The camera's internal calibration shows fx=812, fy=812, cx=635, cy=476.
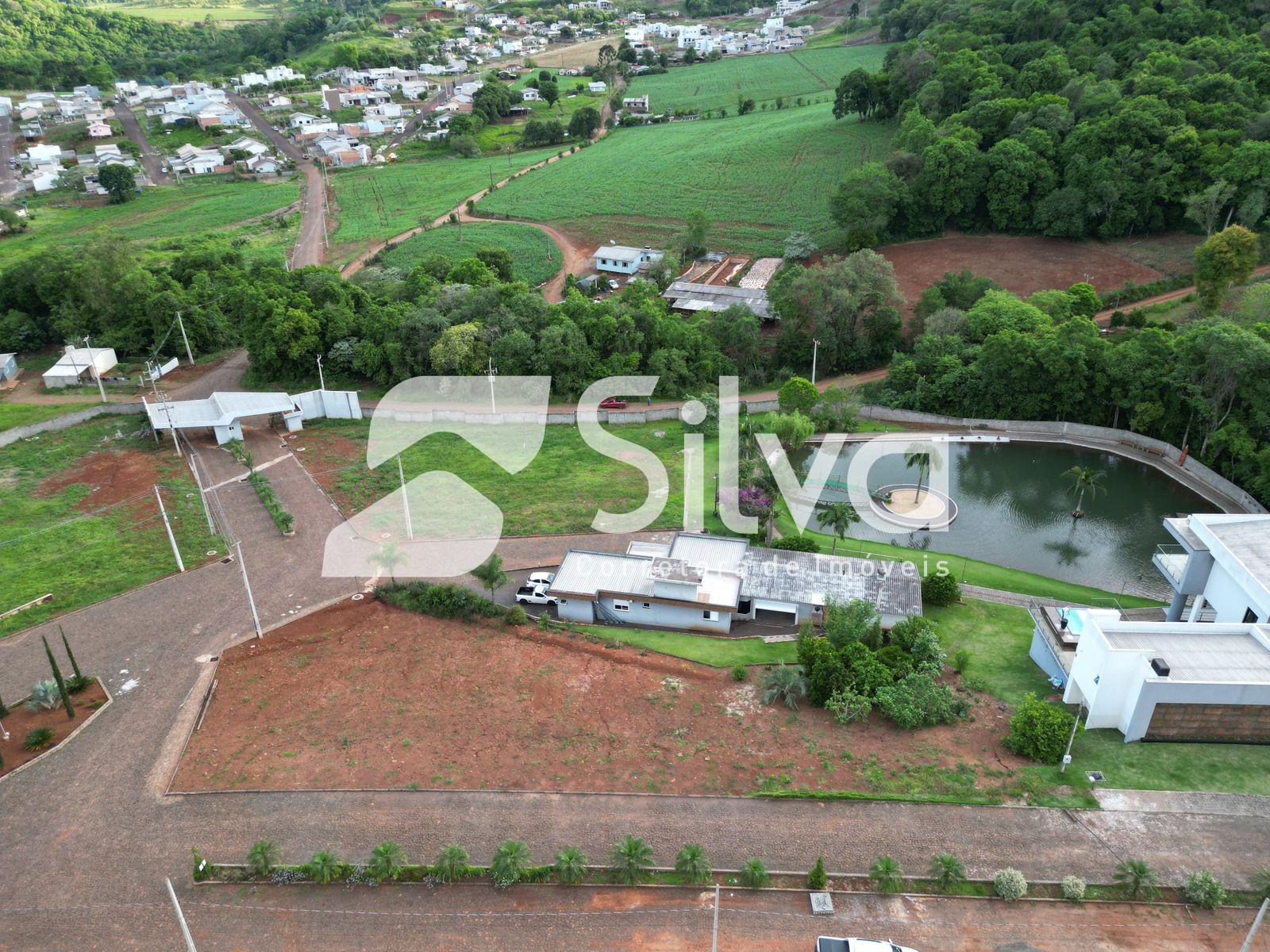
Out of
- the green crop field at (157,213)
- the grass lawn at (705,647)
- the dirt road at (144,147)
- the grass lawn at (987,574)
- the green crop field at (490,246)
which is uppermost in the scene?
the dirt road at (144,147)

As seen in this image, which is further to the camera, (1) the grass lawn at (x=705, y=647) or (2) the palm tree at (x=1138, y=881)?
(1) the grass lawn at (x=705, y=647)

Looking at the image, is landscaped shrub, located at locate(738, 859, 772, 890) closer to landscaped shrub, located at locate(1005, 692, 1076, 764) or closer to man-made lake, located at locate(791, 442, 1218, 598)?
landscaped shrub, located at locate(1005, 692, 1076, 764)

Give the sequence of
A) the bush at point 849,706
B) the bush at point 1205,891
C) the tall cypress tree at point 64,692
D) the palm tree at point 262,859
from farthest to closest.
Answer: the bush at point 849,706
the tall cypress tree at point 64,692
the palm tree at point 262,859
the bush at point 1205,891

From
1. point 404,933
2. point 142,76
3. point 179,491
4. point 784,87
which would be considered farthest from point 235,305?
point 142,76

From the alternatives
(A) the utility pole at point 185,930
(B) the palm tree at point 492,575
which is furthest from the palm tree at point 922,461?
(A) the utility pole at point 185,930

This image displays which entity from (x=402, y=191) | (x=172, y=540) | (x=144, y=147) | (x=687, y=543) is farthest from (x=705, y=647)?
(x=144, y=147)

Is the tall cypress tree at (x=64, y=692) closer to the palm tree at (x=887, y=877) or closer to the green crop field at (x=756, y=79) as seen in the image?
the palm tree at (x=887, y=877)

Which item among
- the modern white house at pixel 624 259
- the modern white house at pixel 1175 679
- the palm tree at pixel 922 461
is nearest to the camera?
the modern white house at pixel 1175 679
